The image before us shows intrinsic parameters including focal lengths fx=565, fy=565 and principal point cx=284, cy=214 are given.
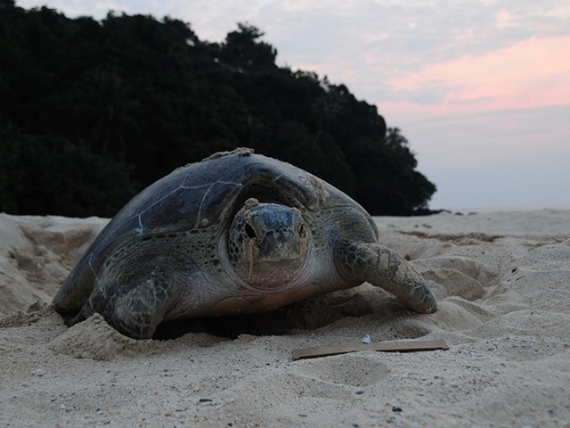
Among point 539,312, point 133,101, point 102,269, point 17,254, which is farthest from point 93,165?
point 539,312

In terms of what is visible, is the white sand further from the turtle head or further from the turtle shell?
the turtle shell

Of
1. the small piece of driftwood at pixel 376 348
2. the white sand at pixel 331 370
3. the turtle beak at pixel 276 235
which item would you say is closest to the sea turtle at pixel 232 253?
the turtle beak at pixel 276 235

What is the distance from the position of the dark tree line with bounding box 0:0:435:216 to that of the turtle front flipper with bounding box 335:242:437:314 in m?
15.6

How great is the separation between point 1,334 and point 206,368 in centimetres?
138

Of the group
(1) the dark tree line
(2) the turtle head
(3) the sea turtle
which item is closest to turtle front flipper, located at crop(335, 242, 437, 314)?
(3) the sea turtle

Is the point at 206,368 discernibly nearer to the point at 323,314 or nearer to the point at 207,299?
the point at 207,299

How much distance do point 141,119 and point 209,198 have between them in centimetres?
2628

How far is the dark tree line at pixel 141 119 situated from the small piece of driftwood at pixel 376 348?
16.2m

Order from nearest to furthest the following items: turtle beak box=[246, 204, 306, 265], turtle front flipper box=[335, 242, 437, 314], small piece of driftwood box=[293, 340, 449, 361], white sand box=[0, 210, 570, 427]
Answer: white sand box=[0, 210, 570, 427]
small piece of driftwood box=[293, 340, 449, 361]
turtle beak box=[246, 204, 306, 265]
turtle front flipper box=[335, 242, 437, 314]

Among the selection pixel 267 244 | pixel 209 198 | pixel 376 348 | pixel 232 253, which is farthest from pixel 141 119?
pixel 376 348

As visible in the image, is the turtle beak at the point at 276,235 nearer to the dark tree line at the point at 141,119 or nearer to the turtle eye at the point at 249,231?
the turtle eye at the point at 249,231

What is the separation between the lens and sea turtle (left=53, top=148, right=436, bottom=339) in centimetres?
271

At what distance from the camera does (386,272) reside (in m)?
2.96

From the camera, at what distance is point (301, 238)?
9.06 ft
